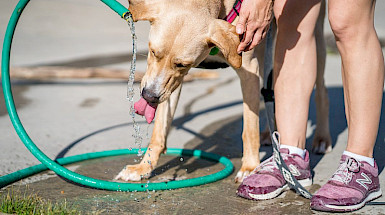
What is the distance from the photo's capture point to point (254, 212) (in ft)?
8.66

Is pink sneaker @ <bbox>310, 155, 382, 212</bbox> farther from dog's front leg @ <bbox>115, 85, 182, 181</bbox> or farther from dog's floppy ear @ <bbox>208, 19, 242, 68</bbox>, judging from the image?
dog's front leg @ <bbox>115, 85, 182, 181</bbox>

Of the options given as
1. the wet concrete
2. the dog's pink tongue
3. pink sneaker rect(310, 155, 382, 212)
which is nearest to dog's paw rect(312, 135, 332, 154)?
the wet concrete

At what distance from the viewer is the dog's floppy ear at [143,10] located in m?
2.86

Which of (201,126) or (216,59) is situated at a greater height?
(216,59)

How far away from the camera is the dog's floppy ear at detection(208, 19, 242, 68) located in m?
2.72

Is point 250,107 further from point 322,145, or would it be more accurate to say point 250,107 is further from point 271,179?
point 322,145

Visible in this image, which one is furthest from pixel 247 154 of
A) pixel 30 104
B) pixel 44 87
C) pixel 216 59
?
pixel 44 87

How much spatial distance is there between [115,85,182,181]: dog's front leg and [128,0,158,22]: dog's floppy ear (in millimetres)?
782

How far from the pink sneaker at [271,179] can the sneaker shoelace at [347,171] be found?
286mm

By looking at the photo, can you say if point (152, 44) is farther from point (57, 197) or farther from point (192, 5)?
point (57, 197)

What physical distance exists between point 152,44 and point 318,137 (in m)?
1.75

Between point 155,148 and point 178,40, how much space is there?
3.05ft

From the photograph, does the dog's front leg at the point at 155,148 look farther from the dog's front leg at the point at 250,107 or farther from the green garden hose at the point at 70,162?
the dog's front leg at the point at 250,107

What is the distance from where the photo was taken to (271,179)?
9.53 ft
